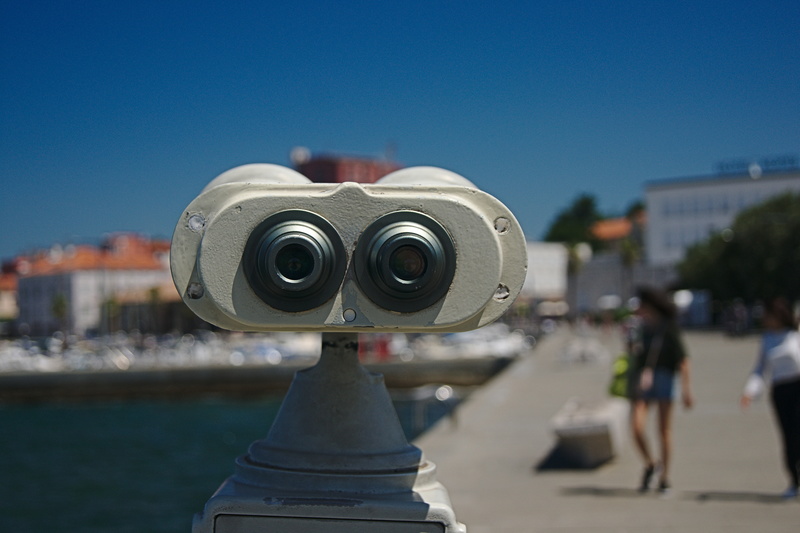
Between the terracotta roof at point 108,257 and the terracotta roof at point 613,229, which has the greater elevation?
the terracotta roof at point 613,229

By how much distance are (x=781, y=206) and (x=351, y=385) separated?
63878 mm

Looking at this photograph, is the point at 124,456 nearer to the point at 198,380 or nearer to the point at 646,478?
the point at 198,380

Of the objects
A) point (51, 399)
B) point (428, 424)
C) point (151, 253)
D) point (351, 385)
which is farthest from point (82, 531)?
point (151, 253)

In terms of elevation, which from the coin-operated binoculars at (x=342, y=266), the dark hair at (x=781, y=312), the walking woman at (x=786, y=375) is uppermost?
the coin-operated binoculars at (x=342, y=266)

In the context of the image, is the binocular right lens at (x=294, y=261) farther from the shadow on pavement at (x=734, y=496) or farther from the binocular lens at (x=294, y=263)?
the shadow on pavement at (x=734, y=496)

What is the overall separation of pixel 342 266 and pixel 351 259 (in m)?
0.03

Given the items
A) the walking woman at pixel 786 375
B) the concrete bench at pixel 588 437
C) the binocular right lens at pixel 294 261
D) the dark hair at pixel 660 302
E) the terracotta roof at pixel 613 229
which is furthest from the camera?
the terracotta roof at pixel 613 229

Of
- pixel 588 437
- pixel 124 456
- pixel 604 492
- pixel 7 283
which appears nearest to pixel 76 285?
pixel 7 283

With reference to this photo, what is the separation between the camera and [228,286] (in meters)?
2.24

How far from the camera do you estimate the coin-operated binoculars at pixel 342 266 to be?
86.7 inches

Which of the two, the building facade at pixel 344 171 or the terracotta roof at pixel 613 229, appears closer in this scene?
Result: the building facade at pixel 344 171

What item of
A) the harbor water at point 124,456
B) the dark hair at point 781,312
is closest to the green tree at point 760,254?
the harbor water at point 124,456

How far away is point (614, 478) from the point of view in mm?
8953

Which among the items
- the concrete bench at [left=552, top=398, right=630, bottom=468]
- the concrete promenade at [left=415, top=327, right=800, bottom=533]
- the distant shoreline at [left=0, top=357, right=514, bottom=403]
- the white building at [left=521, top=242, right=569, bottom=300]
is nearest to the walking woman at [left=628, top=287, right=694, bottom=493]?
the concrete promenade at [left=415, top=327, right=800, bottom=533]
